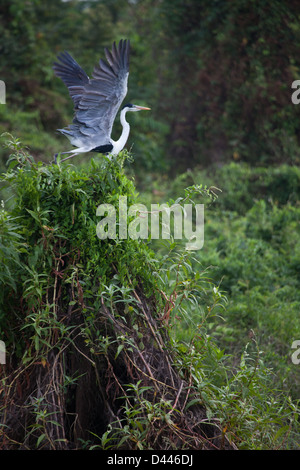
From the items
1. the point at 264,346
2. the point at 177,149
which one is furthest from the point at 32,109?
the point at 264,346

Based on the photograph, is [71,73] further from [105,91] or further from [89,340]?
[89,340]

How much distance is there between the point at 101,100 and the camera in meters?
3.19

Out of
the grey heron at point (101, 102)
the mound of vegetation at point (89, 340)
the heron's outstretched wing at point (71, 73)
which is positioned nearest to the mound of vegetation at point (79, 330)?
the mound of vegetation at point (89, 340)

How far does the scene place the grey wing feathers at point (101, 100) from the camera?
317 cm

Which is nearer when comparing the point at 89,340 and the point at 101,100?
the point at 89,340

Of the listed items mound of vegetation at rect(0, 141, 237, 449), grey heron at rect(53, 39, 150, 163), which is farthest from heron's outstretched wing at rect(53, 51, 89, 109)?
mound of vegetation at rect(0, 141, 237, 449)

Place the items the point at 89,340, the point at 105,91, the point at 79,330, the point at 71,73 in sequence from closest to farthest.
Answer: the point at 89,340
the point at 79,330
the point at 105,91
the point at 71,73

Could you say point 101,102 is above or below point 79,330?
above

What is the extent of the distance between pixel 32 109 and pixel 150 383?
6614mm

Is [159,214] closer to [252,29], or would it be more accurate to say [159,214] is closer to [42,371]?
[42,371]

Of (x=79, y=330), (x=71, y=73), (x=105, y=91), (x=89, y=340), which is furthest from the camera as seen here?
(x=71, y=73)

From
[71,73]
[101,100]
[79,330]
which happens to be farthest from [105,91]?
[79,330]

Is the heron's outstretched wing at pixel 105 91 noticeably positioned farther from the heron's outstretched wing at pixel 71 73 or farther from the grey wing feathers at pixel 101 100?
the heron's outstretched wing at pixel 71 73

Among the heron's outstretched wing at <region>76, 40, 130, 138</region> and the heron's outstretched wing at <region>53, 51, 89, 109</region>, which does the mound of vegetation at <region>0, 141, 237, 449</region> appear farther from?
the heron's outstretched wing at <region>53, 51, 89, 109</region>
